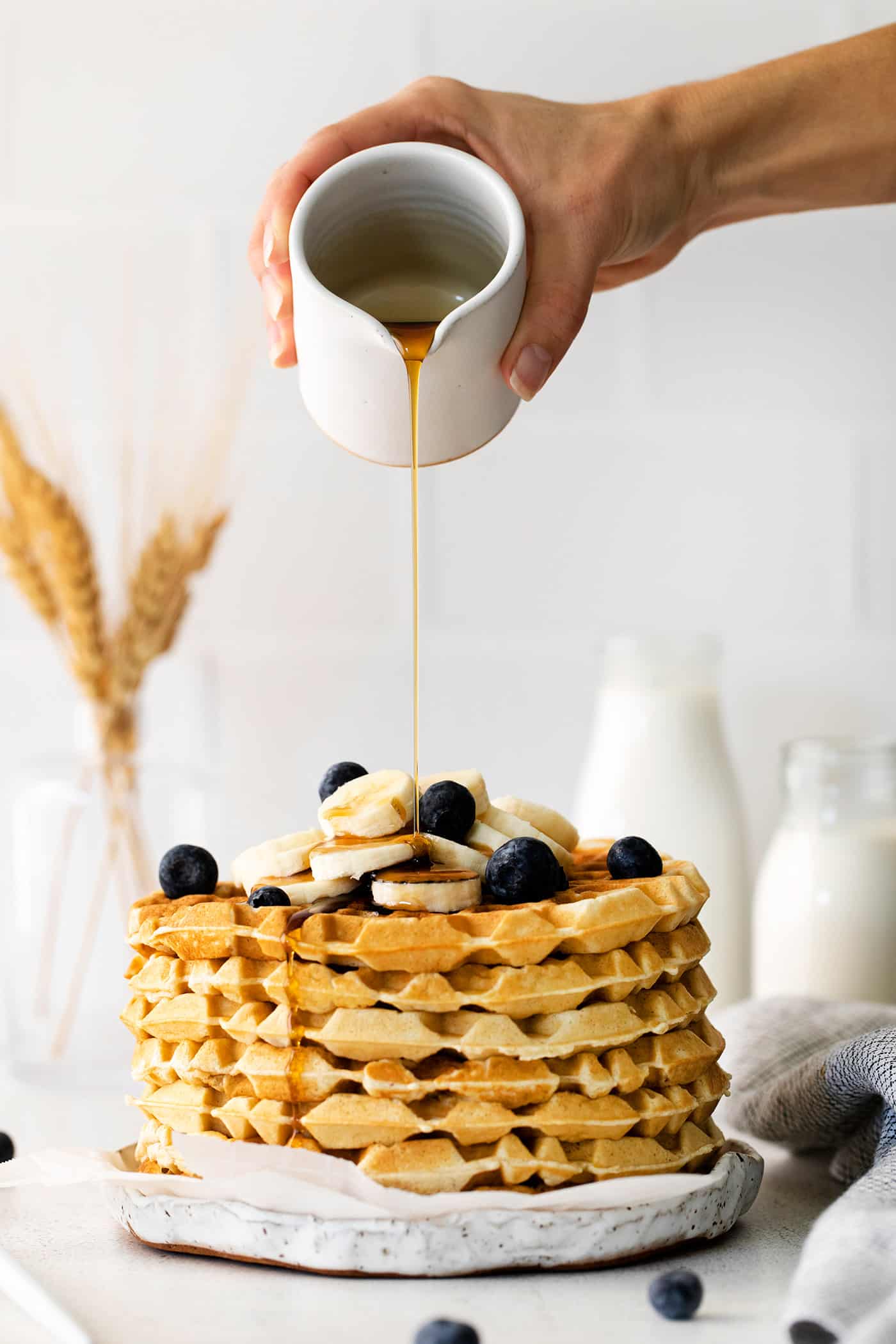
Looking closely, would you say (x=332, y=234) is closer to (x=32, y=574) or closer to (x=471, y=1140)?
(x=471, y=1140)

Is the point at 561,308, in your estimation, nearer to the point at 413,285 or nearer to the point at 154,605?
the point at 413,285

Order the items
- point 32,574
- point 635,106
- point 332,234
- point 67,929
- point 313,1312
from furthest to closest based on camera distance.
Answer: point 67,929, point 32,574, point 635,106, point 332,234, point 313,1312

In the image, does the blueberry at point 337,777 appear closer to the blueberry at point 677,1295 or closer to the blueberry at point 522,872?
the blueberry at point 522,872

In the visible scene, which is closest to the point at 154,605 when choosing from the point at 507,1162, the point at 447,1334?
the point at 507,1162

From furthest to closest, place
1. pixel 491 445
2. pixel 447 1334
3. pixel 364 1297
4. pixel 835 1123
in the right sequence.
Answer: pixel 491 445
pixel 835 1123
pixel 364 1297
pixel 447 1334

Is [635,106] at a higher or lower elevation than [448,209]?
higher

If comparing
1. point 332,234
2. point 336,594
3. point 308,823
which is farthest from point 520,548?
point 332,234

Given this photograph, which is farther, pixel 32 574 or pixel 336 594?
pixel 336 594
